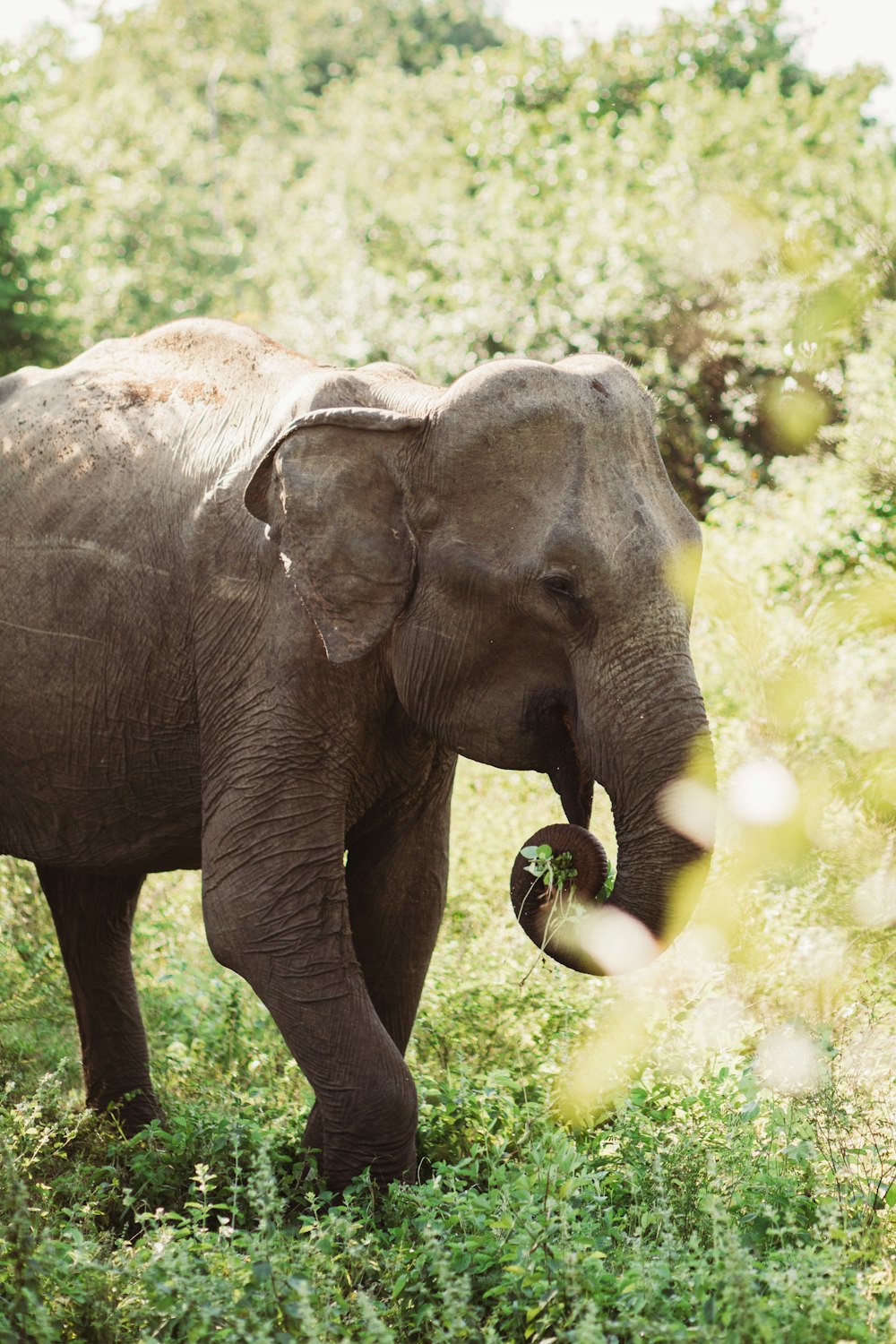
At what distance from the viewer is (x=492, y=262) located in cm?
1619

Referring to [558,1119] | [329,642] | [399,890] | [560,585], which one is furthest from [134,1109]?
[560,585]

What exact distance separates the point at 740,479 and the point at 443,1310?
10.2 m

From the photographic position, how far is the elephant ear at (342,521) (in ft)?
13.3

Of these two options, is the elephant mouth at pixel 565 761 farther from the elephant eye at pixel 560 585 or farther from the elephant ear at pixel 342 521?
the elephant ear at pixel 342 521

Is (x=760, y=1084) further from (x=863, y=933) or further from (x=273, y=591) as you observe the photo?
(x=273, y=591)

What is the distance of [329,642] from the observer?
13.3 feet

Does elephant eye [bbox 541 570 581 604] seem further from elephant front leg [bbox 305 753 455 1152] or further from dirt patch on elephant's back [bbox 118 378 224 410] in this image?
dirt patch on elephant's back [bbox 118 378 224 410]

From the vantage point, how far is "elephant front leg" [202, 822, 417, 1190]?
425cm

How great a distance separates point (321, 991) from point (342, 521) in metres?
1.32

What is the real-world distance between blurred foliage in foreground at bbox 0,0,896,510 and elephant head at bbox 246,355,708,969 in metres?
5.04

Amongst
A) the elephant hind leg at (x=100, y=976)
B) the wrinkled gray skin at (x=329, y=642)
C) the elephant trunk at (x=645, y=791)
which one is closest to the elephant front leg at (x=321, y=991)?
the wrinkled gray skin at (x=329, y=642)

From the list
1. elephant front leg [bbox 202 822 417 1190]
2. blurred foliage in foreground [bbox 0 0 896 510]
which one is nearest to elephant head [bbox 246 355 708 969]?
elephant front leg [bbox 202 822 417 1190]

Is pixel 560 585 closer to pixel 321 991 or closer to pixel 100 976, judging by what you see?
pixel 321 991

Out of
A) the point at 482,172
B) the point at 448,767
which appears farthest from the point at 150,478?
the point at 482,172
